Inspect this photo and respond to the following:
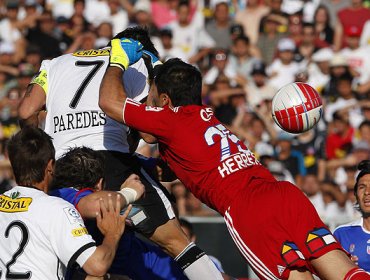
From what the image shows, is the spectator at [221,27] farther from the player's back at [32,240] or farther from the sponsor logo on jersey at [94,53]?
the player's back at [32,240]

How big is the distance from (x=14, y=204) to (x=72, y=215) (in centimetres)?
40

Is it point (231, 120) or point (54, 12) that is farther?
point (54, 12)

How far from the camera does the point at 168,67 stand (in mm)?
7320

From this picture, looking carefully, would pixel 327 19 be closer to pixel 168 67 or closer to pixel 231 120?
pixel 231 120

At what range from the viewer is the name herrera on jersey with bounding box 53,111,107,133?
7551 mm

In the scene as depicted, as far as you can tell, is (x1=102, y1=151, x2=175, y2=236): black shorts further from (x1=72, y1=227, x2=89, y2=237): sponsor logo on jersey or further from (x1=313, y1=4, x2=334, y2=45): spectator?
(x1=313, y1=4, x2=334, y2=45): spectator

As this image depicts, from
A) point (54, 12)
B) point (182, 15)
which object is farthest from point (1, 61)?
point (182, 15)

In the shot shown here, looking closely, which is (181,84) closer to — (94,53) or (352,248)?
(94,53)

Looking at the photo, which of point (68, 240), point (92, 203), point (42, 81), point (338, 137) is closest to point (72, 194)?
point (92, 203)

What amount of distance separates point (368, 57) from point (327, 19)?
4.05ft

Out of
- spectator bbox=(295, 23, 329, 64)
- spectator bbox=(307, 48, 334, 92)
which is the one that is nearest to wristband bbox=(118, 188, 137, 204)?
spectator bbox=(307, 48, 334, 92)

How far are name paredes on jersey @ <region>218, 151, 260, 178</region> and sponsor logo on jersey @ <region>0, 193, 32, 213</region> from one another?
1.61m

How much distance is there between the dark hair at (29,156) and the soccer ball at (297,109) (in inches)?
93.3

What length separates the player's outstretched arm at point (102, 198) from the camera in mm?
6281
